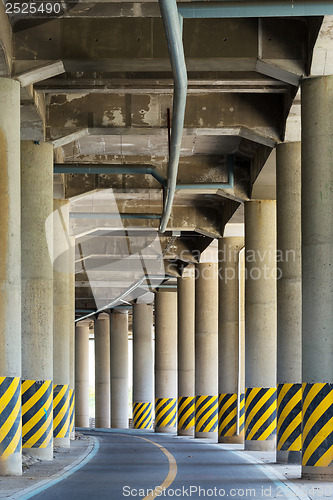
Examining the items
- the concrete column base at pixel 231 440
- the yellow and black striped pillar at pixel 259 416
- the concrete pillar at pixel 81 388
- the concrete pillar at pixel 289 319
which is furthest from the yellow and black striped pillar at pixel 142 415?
the concrete pillar at pixel 289 319

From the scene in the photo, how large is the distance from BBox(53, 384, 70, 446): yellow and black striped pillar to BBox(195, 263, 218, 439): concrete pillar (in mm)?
10738

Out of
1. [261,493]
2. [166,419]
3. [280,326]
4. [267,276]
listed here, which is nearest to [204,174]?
[267,276]

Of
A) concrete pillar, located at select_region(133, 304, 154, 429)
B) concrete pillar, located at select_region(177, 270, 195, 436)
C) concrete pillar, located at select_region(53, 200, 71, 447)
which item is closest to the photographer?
concrete pillar, located at select_region(53, 200, 71, 447)

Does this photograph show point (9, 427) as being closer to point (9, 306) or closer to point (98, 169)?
point (9, 306)

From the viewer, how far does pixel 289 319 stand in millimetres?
19500

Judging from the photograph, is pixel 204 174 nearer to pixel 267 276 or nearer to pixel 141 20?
pixel 267 276

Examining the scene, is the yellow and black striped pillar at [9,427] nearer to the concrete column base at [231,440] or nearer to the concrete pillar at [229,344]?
the concrete column base at [231,440]

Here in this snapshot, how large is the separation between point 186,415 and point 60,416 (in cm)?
1602

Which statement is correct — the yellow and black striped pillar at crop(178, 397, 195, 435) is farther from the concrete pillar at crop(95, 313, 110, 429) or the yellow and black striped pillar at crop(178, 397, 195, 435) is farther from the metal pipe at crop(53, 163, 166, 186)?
the concrete pillar at crop(95, 313, 110, 429)

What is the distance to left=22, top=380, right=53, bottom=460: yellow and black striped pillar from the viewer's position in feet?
63.7

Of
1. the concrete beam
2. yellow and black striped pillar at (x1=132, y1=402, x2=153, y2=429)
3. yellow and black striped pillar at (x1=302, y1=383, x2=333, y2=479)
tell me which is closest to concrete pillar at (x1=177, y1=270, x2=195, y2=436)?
yellow and black striped pillar at (x1=132, y1=402, x2=153, y2=429)

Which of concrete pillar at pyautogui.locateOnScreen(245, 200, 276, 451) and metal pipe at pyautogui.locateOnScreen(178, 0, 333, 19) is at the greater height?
metal pipe at pyautogui.locateOnScreen(178, 0, 333, 19)

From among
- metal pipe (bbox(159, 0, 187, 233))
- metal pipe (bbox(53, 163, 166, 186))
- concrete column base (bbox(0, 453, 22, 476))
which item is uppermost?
metal pipe (bbox(53, 163, 166, 186))

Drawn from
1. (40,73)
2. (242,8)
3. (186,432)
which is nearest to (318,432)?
(242,8)
